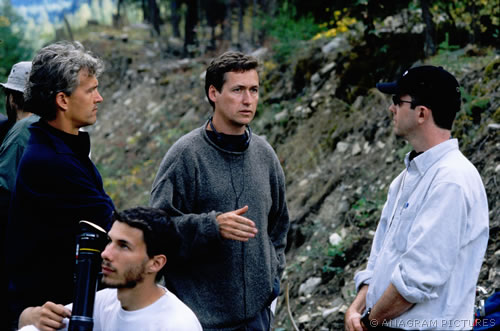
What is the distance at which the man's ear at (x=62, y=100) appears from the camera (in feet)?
10.9

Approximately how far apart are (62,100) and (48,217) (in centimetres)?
63

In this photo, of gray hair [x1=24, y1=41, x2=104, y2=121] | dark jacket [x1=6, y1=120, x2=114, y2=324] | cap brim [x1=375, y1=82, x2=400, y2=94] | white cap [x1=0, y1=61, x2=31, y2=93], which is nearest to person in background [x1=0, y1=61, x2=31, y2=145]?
white cap [x1=0, y1=61, x2=31, y2=93]

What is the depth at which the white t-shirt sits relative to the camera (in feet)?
8.86

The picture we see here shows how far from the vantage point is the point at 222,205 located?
3555 mm

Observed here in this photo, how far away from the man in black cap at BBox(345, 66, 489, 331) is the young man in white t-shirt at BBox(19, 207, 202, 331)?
0.94 metres

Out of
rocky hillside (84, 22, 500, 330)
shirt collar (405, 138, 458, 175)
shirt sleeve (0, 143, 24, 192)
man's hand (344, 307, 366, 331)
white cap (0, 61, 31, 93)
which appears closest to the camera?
shirt collar (405, 138, 458, 175)

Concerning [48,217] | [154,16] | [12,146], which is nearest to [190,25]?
Answer: [154,16]

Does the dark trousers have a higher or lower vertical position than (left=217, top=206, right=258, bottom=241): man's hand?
lower

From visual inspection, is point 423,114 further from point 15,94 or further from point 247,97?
point 15,94

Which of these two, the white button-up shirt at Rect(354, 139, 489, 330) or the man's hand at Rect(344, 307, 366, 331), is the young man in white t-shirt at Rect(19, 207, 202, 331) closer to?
the man's hand at Rect(344, 307, 366, 331)

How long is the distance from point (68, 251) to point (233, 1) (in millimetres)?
16973

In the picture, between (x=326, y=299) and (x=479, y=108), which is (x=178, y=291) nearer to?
(x=326, y=299)

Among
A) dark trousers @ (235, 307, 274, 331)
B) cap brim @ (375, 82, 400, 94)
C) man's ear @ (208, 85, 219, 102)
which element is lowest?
dark trousers @ (235, 307, 274, 331)

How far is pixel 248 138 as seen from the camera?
12.3 ft
